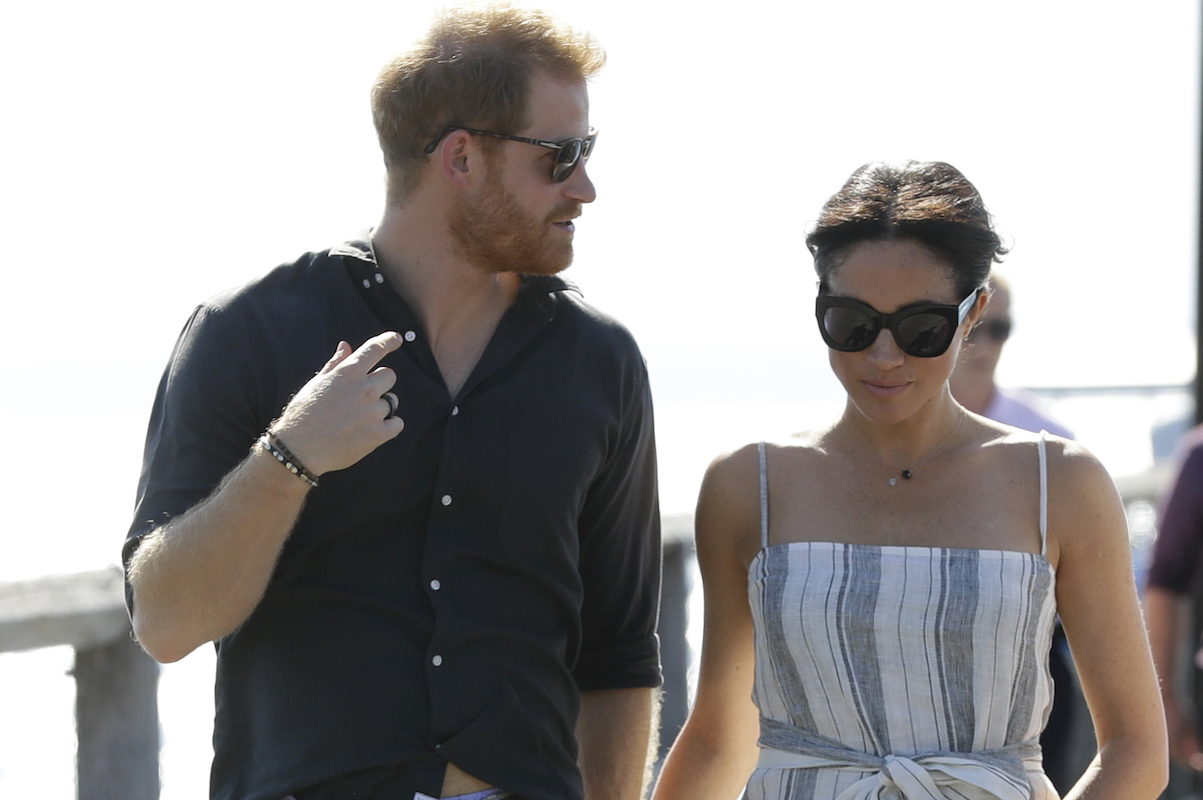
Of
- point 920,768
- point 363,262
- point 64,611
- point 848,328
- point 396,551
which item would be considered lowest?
point 920,768

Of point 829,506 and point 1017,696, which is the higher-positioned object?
point 829,506

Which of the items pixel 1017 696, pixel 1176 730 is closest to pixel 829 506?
pixel 1017 696

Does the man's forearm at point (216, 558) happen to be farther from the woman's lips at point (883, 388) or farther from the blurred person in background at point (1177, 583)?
the blurred person in background at point (1177, 583)

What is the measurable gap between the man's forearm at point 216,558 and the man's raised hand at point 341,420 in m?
0.06


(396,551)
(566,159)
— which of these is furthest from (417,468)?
(566,159)

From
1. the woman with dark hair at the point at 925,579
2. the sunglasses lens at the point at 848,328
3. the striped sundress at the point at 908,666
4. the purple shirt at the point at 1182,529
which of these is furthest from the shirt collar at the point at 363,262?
the purple shirt at the point at 1182,529

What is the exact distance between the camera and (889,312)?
2500 millimetres

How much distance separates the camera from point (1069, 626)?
2547mm

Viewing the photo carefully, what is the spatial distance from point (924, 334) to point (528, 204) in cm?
79

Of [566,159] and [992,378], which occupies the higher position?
[566,159]

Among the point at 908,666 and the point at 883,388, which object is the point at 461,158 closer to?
the point at 883,388

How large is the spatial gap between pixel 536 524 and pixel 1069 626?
103 cm

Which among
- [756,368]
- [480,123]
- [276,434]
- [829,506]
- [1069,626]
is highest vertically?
[480,123]

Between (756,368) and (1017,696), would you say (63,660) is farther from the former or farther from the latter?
(756,368)
